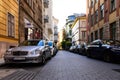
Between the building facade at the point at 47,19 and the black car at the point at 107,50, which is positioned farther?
the building facade at the point at 47,19

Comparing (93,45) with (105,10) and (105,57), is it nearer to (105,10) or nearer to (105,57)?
(105,57)

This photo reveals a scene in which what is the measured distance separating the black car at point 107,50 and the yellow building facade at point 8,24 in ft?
20.6

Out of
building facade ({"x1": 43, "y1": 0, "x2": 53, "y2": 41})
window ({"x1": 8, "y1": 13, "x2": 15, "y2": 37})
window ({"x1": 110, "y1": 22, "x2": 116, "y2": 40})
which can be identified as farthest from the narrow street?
building facade ({"x1": 43, "y1": 0, "x2": 53, "y2": 41})

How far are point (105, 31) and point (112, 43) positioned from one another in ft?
57.5

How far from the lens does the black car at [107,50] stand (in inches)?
675

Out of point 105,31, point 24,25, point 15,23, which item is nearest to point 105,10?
point 105,31

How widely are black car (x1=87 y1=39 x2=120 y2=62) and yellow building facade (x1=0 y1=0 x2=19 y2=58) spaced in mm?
6267

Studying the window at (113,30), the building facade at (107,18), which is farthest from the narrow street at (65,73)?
the window at (113,30)

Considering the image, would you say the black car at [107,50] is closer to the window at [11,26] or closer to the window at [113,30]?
the window at [11,26]

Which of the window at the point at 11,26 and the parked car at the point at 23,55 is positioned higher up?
the window at the point at 11,26

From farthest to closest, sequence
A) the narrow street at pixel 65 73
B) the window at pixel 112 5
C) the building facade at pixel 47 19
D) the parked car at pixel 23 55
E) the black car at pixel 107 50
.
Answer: the building facade at pixel 47 19, the window at pixel 112 5, the black car at pixel 107 50, the parked car at pixel 23 55, the narrow street at pixel 65 73

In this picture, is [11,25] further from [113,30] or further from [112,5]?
[112,5]

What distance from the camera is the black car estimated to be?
17141 mm

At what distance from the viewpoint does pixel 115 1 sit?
31.6 meters
